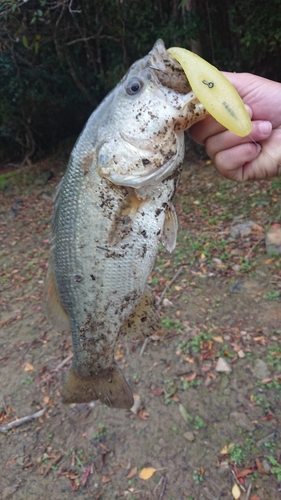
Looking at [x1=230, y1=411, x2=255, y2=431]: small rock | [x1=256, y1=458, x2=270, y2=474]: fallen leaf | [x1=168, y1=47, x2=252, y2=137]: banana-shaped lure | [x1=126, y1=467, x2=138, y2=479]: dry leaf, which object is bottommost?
[x1=230, y1=411, x2=255, y2=431]: small rock

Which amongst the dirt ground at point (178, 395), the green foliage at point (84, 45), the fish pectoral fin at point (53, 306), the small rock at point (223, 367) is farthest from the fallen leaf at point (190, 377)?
the green foliage at point (84, 45)

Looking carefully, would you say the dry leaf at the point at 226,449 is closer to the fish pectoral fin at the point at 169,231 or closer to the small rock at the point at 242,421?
the small rock at the point at 242,421

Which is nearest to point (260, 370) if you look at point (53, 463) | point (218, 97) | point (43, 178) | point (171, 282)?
point (171, 282)

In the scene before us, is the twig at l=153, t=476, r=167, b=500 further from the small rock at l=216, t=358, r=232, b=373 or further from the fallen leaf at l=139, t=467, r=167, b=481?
the small rock at l=216, t=358, r=232, b=373

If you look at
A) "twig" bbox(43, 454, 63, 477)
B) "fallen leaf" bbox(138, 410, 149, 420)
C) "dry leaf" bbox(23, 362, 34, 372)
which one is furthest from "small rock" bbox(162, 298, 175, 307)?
"twig" bbox(43, 454, 63, 477)

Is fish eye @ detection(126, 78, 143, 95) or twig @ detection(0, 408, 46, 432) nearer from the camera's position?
fish eye @ detection(126, 78, 143, 95)

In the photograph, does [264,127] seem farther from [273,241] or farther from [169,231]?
[273,241]

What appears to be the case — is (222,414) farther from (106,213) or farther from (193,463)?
(106,213)
